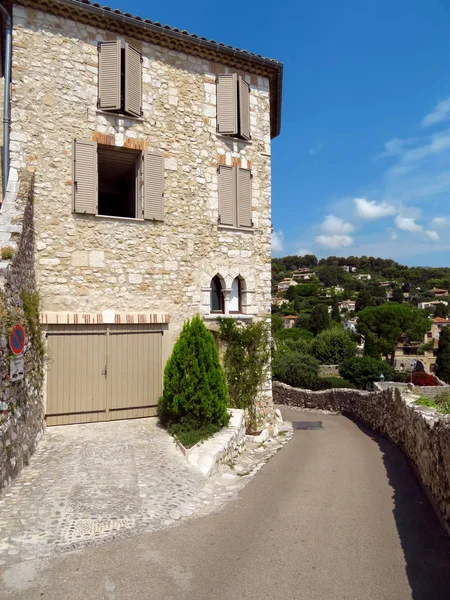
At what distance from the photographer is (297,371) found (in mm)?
29984

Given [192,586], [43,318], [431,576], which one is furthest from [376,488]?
[43,318]

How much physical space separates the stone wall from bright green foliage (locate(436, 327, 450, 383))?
127 ft

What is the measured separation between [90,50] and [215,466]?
8.79m

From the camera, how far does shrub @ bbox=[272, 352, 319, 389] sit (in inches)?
1174

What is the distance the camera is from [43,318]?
8203 millimetres

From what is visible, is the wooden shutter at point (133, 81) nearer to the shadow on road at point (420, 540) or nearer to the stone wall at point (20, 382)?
the stone wall at point (20, 382)

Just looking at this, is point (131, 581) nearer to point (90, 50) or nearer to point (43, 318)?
point (43, 318)

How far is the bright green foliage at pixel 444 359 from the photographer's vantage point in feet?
126

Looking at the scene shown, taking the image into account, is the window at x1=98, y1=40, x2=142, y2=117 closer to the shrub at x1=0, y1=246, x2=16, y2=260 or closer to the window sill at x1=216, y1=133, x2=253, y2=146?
the window sill at x1=216, y1=133, x2=253, y2=146

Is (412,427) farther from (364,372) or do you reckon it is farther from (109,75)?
(364,372)

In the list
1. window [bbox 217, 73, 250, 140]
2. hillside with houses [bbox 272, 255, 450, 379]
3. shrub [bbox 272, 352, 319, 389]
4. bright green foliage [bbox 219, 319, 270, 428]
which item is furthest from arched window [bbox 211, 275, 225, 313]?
hillside with houses [bbox 272, 255, 450, 379]

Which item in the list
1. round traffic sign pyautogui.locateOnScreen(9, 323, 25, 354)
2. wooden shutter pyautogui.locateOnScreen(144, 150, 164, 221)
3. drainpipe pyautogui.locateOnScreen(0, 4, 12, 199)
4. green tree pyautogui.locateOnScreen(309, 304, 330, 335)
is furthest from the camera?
green tree pyautogui.locateOnScreen(309, 304, 330, 335)

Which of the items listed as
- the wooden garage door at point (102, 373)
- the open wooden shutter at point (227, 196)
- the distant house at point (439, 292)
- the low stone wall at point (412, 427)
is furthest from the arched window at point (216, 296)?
the distant house at point (439, 292)

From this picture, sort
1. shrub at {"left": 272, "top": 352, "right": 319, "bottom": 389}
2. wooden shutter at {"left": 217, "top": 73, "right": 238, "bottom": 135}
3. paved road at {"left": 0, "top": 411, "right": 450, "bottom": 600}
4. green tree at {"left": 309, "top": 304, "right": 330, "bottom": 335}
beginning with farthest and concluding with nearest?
green tree at {"left": 309, "top": 304, "right": 330, "bottom": 335}, shrub at {"left": 272, "top": 352, "right": 319, "bottom": 389}, wooden shutter at {"left": 217, "top": 73, "right": 238, "bottom": 135}, paved road at {"left": 0, "top": 411, "right": 450, "bottom": 600}
